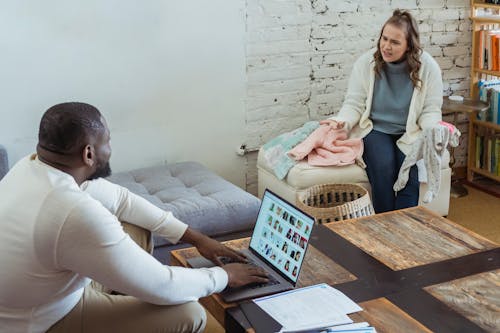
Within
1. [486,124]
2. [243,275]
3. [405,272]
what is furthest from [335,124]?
[243,275]

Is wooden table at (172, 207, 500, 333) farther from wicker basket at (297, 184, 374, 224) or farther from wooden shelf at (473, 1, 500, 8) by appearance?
wooden shelf at (473, 1, 500, 8)

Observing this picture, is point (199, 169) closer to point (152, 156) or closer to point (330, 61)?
point (152, 156)

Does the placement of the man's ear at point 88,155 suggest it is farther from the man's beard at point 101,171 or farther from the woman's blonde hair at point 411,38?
the woman's blonde hair at point 411,38

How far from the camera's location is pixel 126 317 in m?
2.05

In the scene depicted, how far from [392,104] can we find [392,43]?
32 centimetres

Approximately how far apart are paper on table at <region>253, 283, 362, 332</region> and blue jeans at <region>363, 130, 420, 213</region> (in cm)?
168

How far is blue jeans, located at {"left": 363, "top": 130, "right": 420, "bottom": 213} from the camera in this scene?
374 centimetres

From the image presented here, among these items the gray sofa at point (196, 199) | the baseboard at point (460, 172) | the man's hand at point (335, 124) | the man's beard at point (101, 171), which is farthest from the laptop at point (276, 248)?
the baseboard at point (460, 172)

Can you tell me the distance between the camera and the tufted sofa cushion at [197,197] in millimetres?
3281

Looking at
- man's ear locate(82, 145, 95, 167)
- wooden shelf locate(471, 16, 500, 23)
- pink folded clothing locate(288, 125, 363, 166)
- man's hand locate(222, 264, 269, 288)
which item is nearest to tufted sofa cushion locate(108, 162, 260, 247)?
pink folded clothing locate(288, 125, 363, 166)

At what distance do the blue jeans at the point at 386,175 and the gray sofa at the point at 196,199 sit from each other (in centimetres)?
69

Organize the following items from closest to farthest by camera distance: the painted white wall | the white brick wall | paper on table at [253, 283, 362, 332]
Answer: paper on table at [253, 283, 362, 332] → the painted white wall → the white brick wall

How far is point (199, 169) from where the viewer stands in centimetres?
386

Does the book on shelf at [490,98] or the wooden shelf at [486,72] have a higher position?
the wooden shelf at [486,72]
